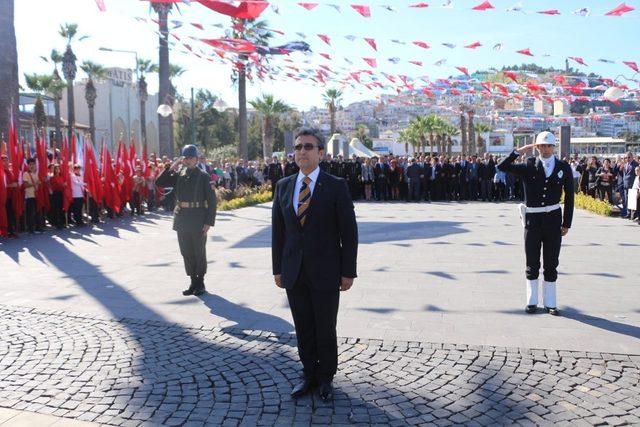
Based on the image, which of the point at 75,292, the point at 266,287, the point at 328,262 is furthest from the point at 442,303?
the point at 75,292

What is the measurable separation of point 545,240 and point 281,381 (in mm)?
3418

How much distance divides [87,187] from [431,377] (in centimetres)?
1305

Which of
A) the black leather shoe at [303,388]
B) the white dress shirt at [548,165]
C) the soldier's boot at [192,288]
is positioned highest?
the white dress shirt at [548,165]

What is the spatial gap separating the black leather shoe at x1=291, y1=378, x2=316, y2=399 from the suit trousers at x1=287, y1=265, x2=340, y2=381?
0.04m

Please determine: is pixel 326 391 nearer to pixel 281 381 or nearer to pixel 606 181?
pixel 281 381

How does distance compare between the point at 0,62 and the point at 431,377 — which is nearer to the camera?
the point at 431,377

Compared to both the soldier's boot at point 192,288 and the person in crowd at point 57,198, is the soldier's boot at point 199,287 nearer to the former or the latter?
the soldier's boot at point 192,288

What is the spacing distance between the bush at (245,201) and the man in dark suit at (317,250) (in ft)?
48.9

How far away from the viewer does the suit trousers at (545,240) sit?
Answer: 6430mm

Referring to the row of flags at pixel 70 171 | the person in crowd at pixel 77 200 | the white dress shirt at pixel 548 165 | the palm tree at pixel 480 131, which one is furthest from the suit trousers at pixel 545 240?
the palm tree at pixel 480 131

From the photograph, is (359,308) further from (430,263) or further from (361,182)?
(361,182)

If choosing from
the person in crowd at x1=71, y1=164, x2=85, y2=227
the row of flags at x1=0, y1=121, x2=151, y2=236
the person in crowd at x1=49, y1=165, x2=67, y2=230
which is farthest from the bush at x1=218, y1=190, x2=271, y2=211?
the person in crowd at x1=49, y1=165, x2=67, y2=230

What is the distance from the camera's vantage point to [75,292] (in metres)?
7.77

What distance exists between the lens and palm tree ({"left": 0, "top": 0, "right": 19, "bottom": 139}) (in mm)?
14297
